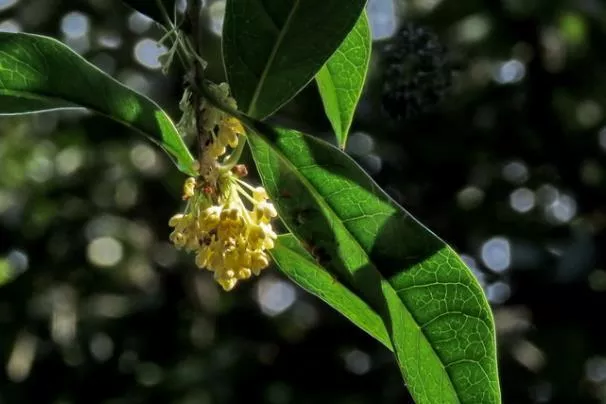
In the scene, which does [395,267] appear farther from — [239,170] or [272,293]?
[272,293]

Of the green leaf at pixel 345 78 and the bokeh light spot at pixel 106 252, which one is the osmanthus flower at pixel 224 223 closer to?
the green leaf at pixel 345 78

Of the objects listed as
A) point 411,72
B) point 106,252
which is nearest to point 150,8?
point 411,72

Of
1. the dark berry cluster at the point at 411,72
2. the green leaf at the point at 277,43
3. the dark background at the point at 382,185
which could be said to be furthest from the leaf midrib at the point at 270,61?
the dark background at the point at 382,185

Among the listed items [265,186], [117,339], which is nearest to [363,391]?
[117,339]

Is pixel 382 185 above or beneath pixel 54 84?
beneath

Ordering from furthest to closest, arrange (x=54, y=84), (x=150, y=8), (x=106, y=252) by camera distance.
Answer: (x=106, y=252), (x=150, y=8), (x=54, y=84)

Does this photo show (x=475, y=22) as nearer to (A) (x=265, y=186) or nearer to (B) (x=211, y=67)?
(B) (x=211, y=67)
